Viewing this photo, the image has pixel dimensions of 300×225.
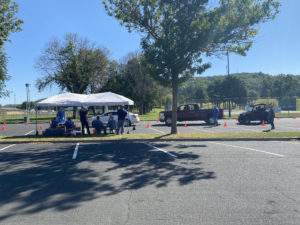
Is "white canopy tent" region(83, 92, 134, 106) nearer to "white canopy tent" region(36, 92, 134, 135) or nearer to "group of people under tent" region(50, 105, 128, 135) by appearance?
"white canopy tent" region(36, 92, 134, 135)

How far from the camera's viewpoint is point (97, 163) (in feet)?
26.9

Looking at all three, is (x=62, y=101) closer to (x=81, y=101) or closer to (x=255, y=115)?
(x=81, y=101)

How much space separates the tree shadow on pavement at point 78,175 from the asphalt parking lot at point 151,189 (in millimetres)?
19

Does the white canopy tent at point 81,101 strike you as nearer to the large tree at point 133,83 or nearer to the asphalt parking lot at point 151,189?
the asphalt parking lot at point 151,189

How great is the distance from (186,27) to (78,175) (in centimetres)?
1006

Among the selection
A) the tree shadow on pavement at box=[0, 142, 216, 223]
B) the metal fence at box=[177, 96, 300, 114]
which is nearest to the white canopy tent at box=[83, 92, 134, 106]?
the tree shadow on pavement at box=[0, 142, 216, 223]

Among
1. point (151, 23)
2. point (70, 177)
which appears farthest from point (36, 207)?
point (151, 23)

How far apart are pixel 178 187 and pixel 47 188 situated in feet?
9.25

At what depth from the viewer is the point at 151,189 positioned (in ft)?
18.5

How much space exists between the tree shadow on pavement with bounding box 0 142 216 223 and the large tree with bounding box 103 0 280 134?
6.40 meters

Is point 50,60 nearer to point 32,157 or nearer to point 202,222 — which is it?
point 32,157

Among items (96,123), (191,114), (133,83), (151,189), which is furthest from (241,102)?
(151,189)

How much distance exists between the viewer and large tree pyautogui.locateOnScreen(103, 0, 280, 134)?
534 inches

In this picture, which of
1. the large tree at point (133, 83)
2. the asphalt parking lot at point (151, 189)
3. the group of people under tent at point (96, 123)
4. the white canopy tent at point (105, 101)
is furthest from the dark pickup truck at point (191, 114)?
the large tree at point (133, 83)
